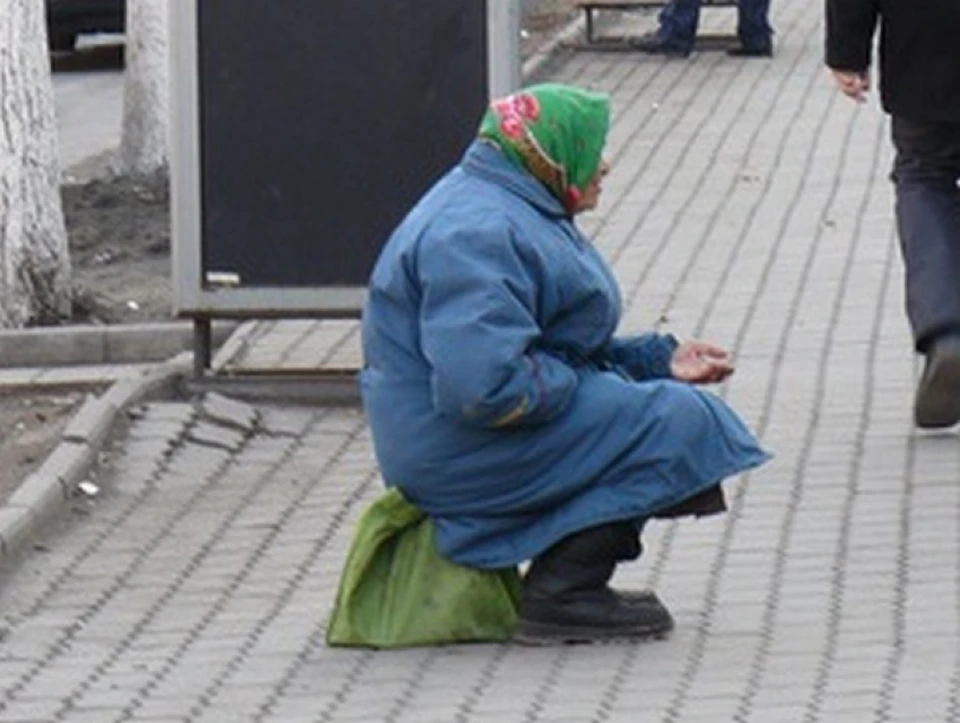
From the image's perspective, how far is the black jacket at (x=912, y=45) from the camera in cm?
970

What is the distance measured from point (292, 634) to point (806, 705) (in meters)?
1.39

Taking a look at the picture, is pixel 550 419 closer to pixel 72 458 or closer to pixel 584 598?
pixel 584 598

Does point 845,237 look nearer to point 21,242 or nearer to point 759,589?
point 21,242

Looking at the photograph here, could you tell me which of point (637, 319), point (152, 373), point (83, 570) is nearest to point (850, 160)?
point (637, 319)

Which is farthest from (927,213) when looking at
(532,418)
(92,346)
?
(92,346)

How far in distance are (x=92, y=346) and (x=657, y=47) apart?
8753 mm

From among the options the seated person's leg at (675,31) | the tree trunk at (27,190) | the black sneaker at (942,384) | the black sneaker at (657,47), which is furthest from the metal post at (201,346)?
the black sneaker at (657,47)

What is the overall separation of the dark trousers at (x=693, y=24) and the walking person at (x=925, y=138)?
30.8 feet

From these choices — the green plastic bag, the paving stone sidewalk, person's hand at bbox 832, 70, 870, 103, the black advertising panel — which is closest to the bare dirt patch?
the paving stone sidewalk

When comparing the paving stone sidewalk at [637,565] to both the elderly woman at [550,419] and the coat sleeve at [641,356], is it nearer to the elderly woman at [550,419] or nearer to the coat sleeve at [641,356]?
the elderly woman at [550,419]

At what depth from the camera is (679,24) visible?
64.4ft

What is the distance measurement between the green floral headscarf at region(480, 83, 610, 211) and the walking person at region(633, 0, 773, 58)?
38.0 feet

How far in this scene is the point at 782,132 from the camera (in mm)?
16547

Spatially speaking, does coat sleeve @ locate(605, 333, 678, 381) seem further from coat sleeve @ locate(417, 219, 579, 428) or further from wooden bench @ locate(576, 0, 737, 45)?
wooden bench @ locate(576, 0, 737, 45)
